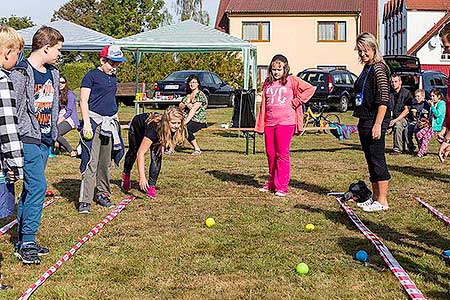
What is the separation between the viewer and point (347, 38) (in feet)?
147

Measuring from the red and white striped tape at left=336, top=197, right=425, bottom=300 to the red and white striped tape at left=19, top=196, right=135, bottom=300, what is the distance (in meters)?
2.61

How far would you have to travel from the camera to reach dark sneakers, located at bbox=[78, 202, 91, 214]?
8.07 m

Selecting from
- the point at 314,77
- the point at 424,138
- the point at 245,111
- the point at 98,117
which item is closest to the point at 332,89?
the point at 314,77

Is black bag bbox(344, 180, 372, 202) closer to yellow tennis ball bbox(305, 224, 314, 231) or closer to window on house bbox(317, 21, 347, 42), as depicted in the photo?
yellow tennis ball bbox(305, 224, 314, 231)

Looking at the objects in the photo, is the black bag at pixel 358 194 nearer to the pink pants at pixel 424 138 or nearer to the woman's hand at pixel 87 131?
the woman's hand at pixel 87 131

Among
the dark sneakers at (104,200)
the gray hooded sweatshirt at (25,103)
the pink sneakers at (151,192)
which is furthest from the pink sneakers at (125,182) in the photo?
the gray hooded sweatshirt at (25,103)

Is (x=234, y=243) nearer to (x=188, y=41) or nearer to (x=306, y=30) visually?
(x=188, y=41)

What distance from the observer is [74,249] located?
6.35m

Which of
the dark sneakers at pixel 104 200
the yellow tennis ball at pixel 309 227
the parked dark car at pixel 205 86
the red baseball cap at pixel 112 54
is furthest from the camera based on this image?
the parked dark car at pixel 205 86

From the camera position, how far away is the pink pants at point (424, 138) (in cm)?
1379

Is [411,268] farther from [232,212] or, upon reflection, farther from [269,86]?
[269,86]

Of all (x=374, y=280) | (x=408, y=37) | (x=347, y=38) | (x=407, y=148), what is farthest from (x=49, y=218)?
(x=408, y=37)

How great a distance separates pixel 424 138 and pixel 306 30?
3195cm

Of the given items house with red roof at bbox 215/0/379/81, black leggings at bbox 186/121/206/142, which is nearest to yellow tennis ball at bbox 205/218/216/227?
black leggings at bbox 186/121/206/142
